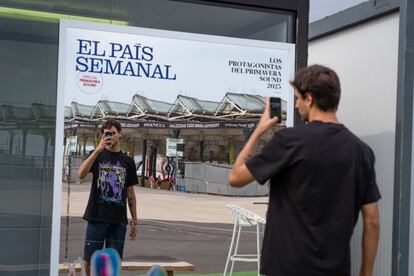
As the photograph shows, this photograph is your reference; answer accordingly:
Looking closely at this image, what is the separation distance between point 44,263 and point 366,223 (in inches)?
101

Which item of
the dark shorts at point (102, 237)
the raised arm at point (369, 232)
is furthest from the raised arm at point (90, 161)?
the raised arm at point (369, 232)

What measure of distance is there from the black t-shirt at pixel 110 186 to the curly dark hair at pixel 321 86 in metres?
2.08

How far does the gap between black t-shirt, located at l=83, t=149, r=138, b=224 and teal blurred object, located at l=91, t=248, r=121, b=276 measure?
24 cm

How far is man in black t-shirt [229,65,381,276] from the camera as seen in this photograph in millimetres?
2623

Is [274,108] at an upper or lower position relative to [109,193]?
upper

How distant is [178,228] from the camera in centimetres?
466

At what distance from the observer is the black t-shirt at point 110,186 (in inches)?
173

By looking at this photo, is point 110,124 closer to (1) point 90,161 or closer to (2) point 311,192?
(1) point 90,161

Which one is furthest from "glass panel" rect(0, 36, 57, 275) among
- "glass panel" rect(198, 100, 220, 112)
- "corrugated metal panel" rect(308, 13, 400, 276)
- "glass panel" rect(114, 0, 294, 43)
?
"corrugated metal panel" rect(308, 13, 400, 276)

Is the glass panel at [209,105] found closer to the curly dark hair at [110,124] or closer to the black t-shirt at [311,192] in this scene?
the curly dark hair at [110,124]

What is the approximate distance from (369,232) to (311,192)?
1.42 ft

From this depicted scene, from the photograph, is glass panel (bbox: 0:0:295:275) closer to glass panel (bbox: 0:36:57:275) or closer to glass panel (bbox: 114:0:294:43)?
glass panel (bbox: 0:36:57:275)

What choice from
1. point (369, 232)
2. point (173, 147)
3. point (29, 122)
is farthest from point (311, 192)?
point (29, 122)

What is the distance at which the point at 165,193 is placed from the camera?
4.59m
